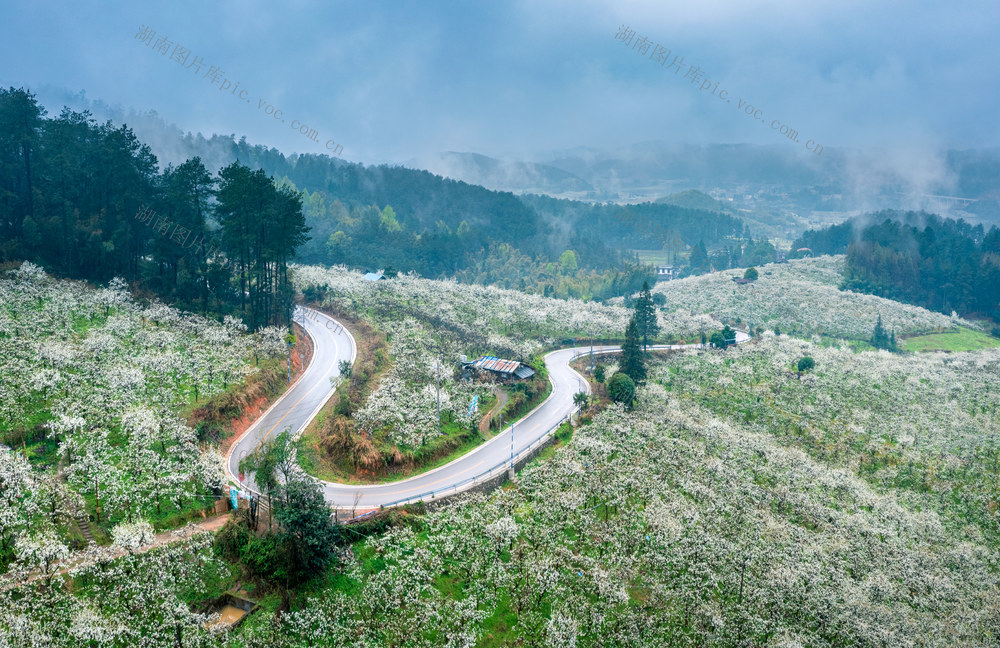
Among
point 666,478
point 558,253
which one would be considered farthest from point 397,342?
point 558,253

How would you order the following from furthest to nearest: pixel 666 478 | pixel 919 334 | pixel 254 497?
pixel 919 334 < pixel 666 478 < pixel 254 497

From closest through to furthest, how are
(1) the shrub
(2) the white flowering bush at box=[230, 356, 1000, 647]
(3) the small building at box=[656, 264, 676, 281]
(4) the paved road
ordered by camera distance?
(2) the white flowering bush at box=[230, 356, 1000, 647]
(4) the paved road
(1) the shrub
(3) the small building at box=[656, 264, 676, 281]

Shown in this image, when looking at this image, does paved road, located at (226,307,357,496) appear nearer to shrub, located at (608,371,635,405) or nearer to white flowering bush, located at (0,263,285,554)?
white flowering bush, located at (0,263,285,554)

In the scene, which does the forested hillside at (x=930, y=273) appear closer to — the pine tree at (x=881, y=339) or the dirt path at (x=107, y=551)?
the pine tree at (x=881, y=339)

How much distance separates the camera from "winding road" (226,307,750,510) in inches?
1668

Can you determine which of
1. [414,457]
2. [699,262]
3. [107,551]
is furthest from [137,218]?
[699,262]

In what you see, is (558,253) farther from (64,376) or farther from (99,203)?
(64,376)

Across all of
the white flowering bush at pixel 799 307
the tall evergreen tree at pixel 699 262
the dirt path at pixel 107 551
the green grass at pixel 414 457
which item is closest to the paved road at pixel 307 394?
the green grass at pixel 414 457

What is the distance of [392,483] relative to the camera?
44.4 m

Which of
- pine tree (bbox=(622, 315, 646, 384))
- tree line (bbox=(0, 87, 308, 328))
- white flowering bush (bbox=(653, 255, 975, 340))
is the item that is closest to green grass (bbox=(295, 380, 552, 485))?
pine tree (bbox=(622, 315, 646, 384))

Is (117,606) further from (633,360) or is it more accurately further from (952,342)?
(952,342)

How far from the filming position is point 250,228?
224 feet

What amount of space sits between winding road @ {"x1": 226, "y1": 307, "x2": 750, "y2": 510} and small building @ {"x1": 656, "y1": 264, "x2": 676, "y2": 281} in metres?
112

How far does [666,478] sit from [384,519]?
20.5 metres
